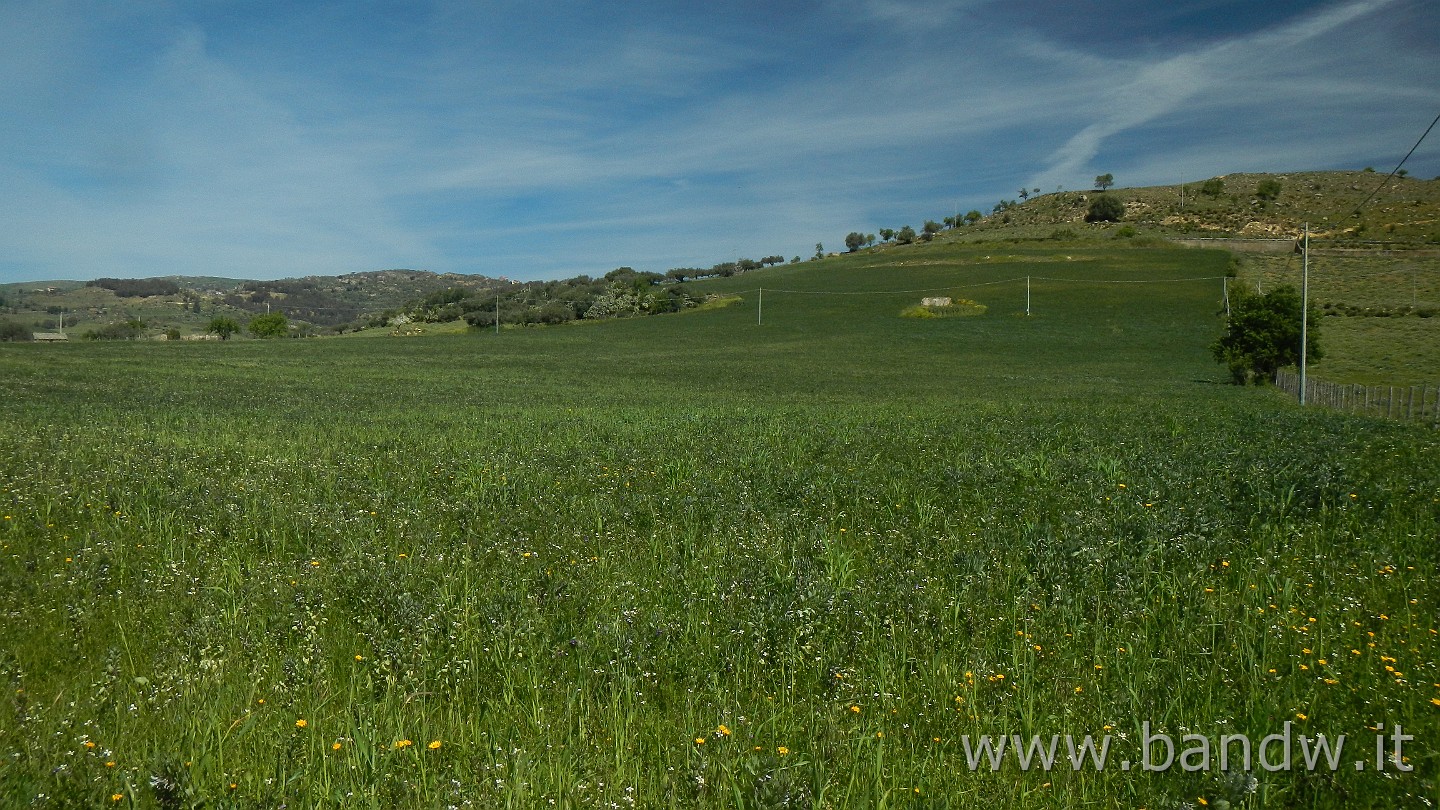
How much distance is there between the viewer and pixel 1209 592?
6512 mm

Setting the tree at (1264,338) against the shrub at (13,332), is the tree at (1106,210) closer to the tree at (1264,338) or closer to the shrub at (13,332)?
the tree at (1264,338)

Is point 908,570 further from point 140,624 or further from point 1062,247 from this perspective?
point 1062,247

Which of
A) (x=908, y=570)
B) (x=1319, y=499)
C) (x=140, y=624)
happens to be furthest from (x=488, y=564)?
(x=1319, y=499)

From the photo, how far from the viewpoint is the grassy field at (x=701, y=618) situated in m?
3.81

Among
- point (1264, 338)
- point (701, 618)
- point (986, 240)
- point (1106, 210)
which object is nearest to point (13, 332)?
point (701, 618)

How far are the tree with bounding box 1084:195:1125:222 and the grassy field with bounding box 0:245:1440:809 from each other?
571 feet

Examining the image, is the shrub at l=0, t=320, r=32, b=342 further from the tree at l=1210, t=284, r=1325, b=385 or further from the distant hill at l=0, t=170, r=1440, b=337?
the tree at l=1210, t=284, r=1325, b=385

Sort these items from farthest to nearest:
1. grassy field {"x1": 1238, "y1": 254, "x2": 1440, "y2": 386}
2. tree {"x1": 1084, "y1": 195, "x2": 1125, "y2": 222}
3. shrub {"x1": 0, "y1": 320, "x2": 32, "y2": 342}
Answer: tree {"x1": 1084, "y1": 195, "x2": 1125, "y2": 222} < shrub {"x1": 0, "y1": 320, "x2": 32, "y2": 342} < grassy field {"x1": 1238, "y1": 254, "x2": 1440, "y2": 386}

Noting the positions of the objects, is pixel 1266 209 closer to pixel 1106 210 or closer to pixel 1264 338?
pixel 1106 210

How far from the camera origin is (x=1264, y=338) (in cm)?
4956

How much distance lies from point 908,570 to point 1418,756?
11.7ft

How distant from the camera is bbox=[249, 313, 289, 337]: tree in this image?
12975 centimetres

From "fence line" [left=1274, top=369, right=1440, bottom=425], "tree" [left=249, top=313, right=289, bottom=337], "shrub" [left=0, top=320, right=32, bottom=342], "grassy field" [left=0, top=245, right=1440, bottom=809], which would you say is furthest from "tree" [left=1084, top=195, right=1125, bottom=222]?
"shrub" [left=0, top=320, right=32, bottom=342]

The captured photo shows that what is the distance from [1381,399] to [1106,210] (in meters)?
155
